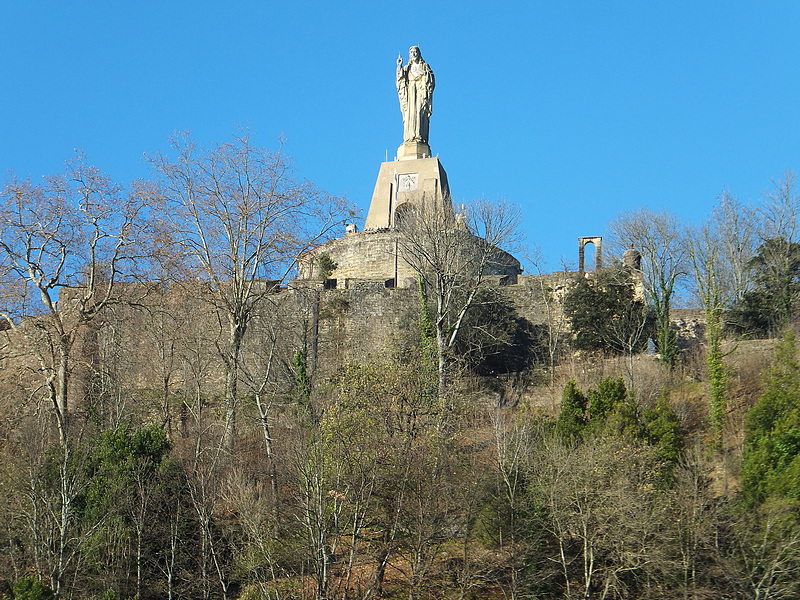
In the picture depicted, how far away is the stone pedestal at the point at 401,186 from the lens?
42.9 metres

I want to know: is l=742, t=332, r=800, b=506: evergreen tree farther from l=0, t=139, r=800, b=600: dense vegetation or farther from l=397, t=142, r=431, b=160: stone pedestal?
l=397, t=142, r=431, b=160: stone pedestal

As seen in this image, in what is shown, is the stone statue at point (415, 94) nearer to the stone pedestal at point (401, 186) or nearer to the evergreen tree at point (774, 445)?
the stone pedestal at point (401, 186)

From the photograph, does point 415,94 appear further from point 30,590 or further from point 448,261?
point 30,590

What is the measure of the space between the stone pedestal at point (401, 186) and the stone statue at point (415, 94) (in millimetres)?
1369

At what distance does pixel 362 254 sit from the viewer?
40219 millimetres

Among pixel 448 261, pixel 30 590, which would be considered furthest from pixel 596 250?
pixel 30 590

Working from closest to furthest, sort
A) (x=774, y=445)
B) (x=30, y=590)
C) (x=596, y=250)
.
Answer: (x=30, y=590) → (x=774, y=445) → (x=596, y=250)

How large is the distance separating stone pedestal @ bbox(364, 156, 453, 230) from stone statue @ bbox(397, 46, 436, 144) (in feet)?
4.49

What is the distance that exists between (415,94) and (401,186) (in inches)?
148

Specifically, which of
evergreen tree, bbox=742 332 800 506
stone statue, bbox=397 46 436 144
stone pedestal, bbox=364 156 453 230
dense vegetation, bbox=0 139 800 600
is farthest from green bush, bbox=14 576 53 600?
stone statue, bbox=397 46 436 144

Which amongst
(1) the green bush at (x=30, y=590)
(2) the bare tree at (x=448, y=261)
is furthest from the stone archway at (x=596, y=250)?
(1) the green bush at (x=30, y=590)

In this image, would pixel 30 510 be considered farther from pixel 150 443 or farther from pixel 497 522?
pixel 497 522

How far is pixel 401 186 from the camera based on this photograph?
43344 mm

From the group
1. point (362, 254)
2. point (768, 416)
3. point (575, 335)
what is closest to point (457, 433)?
point (768, 416)
